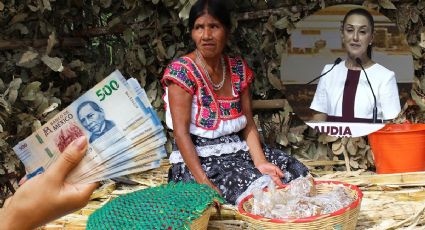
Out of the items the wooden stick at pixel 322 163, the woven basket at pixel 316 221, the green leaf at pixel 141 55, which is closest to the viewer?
the woven basket at pixel 316 221

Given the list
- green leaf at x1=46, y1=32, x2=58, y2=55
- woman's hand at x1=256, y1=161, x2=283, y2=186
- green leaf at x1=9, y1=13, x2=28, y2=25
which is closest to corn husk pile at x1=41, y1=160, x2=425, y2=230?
woman's hand at x1=256, y1=161, x2=283, y2=186

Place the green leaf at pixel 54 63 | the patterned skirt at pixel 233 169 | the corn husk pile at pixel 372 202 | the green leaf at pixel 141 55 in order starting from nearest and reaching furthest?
the corn husk pile at pixel 372 202 < the patterned skirt at pixel 233 169 < the green leaf at pixel 54 63 < the green leaf at pixel 141 55

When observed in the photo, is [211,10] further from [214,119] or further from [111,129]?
[111,129]

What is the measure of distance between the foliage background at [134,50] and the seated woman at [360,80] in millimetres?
135

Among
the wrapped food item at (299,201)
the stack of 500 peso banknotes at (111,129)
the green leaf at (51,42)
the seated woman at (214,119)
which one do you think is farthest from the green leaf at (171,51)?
the stack of 500 peso banknotes at (111,129)

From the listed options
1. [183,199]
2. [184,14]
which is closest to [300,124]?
[184,14]

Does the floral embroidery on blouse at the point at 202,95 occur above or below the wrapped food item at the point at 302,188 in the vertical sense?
above

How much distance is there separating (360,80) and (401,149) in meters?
0.46

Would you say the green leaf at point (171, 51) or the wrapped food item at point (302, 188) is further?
the green leaf at point (171, 51)

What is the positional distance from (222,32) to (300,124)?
39.2 inches

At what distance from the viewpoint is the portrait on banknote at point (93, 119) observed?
158 cm

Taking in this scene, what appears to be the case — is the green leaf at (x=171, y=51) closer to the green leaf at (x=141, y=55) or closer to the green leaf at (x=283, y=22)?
the green leaf at (x=141, y=55)

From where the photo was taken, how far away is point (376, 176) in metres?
2.90

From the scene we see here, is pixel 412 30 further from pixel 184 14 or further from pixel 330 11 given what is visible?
pixel 184 14
